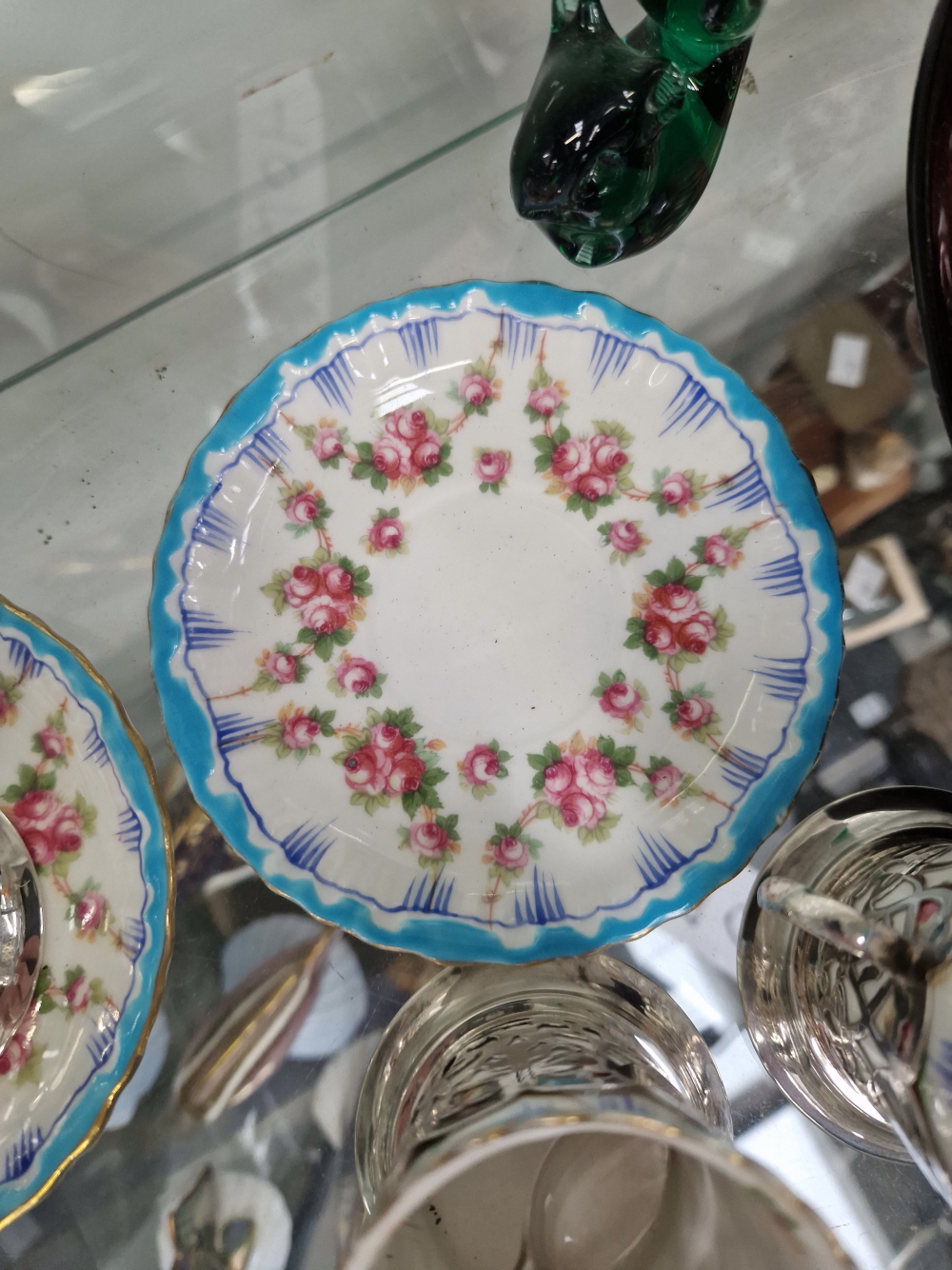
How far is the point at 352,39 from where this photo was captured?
0.46 meters

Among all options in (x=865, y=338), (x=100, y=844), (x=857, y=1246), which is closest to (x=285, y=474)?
(x=100, y=844)

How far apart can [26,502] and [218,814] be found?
21 centimetres

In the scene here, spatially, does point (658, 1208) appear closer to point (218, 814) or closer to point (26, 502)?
point (218, 814)

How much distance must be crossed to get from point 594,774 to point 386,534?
0.17m

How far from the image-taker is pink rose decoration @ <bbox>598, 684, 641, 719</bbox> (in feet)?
1.47

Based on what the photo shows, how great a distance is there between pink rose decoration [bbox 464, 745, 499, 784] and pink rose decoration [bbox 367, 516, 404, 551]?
4.5 inches

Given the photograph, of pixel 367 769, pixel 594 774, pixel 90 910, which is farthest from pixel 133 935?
pixel 594 774

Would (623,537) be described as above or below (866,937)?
above

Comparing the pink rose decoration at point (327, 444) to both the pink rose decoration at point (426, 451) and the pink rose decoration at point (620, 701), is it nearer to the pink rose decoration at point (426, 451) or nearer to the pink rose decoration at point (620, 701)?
the pink rose decoration at point (426, 451)

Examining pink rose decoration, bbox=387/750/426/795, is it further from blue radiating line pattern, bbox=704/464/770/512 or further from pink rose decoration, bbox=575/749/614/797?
blue radiating line pattern, bbox=704/464/770/512

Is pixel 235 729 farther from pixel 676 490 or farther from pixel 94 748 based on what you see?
pixel 676 490

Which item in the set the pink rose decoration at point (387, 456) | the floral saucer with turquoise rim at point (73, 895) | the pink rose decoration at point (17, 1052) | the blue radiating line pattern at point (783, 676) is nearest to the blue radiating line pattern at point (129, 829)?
the floral saucer with turquoise rim at point (73, 895)

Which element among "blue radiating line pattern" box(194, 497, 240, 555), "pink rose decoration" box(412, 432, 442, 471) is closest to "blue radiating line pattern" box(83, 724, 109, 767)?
"blue radiating line pattern" box(194, 497, 240, 555)

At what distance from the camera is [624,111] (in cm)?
33
